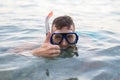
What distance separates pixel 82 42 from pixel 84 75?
2522 mm

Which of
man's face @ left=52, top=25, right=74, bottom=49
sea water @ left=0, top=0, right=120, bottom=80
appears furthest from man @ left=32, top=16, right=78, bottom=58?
sea water @ left=0, top=0, right=120, bottom=80

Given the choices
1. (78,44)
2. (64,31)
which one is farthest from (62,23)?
(78,44)

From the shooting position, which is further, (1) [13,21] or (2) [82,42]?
(1) [13,21]

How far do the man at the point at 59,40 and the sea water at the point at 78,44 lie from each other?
16 centimetres

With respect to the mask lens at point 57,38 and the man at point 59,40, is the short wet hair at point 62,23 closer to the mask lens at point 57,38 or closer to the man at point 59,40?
the man at point 59,40

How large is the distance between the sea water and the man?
16 cm

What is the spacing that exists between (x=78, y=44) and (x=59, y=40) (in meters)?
1.72

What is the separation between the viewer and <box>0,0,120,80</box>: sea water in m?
4.30

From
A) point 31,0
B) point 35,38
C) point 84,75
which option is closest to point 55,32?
point 84,75

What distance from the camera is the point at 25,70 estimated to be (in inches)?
173

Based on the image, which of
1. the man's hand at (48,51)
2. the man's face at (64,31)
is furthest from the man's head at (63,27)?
the man's hand at (48,51)

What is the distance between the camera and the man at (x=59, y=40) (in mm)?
4547

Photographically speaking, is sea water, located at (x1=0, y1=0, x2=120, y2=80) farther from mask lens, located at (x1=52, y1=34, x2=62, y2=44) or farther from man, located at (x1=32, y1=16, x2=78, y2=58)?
mask lens, located at (x1=52, y1=34, x2=62, y2=44)

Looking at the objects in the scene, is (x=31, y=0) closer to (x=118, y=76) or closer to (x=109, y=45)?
(x=109, y=45)
